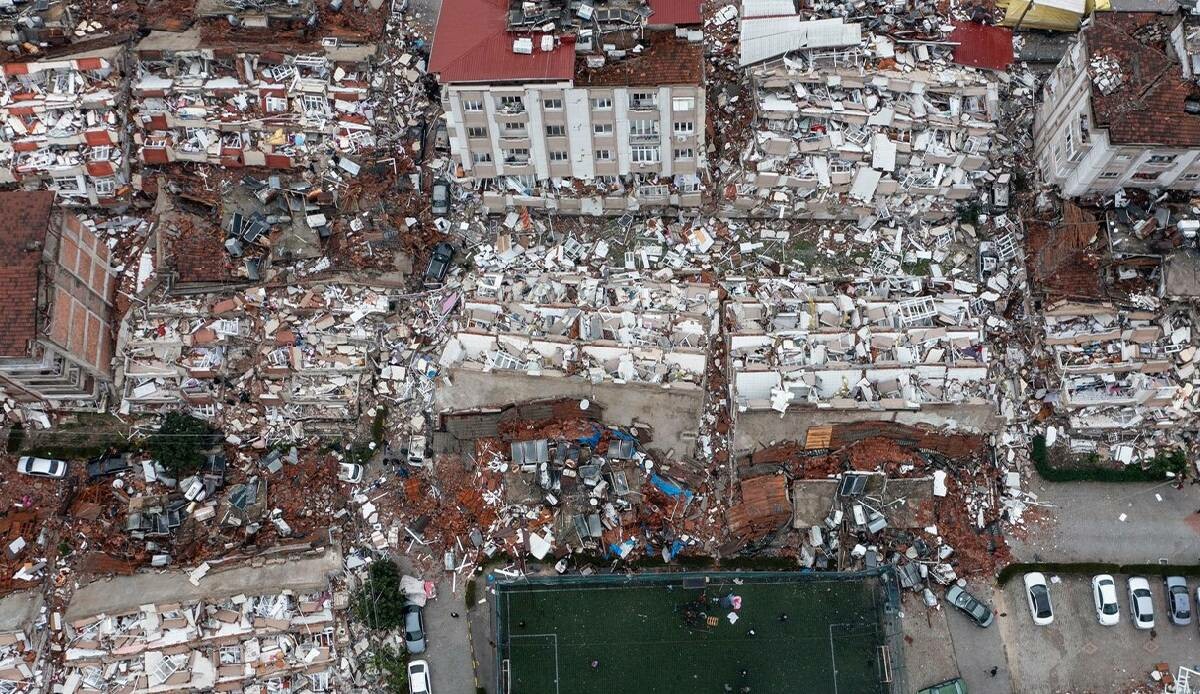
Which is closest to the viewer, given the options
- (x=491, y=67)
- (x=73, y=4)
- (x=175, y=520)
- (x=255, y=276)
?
Result: (x=491, y=67)

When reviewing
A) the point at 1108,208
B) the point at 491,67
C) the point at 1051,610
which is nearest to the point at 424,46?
the point at 491,67

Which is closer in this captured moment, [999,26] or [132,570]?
[132,570]

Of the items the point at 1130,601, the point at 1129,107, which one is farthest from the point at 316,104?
the point at 1130,601

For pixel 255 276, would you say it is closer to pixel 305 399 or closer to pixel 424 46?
pixel 305 399

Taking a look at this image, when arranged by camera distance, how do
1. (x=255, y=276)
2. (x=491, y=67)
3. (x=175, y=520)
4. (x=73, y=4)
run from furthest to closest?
(x=73, y=4), (x=255, y=276), (x=175, y=520), (x=491, y=67)

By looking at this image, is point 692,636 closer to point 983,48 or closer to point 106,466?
point 106,466

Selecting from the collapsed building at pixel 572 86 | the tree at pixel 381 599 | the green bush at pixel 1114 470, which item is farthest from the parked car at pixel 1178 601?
the tree at pixel 381 599

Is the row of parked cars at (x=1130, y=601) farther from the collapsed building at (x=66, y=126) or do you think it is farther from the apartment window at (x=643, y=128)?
the collapsed building at (x=66, y=126)
